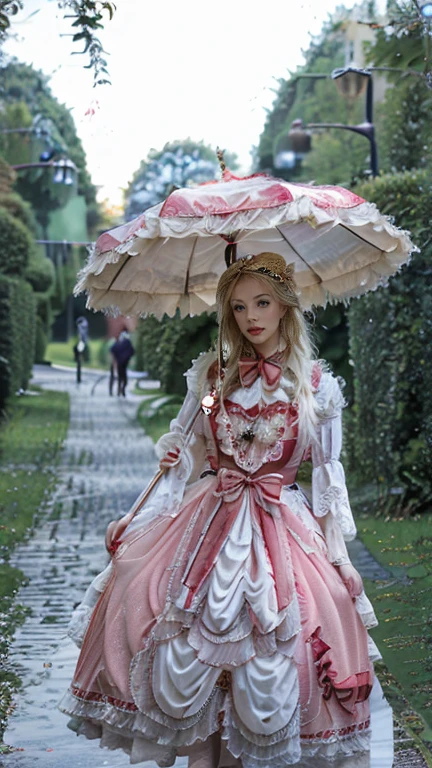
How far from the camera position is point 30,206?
24438 mm

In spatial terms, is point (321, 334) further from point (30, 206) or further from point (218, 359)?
point (30, 206)

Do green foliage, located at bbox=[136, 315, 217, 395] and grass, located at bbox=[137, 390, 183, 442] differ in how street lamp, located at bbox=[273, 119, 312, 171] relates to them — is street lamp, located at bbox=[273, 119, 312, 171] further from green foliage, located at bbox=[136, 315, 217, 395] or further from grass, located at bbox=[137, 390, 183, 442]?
grass, located at bbox=[137, 390, 183, 442]

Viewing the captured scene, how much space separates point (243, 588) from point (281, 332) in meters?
1.04

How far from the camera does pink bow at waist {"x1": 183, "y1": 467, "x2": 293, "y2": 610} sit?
3.86 metres

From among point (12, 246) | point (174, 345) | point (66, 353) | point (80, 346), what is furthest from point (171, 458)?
point (66, 353)

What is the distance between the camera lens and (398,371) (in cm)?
947

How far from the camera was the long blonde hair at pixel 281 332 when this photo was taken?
13.9ft

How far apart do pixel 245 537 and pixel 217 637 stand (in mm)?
382

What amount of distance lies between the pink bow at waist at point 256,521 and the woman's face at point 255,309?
20.9 inches

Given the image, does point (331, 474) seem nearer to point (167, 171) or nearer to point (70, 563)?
point (70, 563)

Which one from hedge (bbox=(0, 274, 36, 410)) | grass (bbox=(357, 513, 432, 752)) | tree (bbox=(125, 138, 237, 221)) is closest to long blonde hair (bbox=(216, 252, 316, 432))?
grass (bbox=(357, 513, 432, 752))

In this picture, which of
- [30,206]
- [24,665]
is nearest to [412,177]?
[24,665]

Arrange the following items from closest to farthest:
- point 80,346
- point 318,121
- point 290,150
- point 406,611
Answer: point 406,611 < point 80,346 < point 318,121 < point 290,150

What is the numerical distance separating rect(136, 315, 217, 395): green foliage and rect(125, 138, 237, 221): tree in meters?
4.18
